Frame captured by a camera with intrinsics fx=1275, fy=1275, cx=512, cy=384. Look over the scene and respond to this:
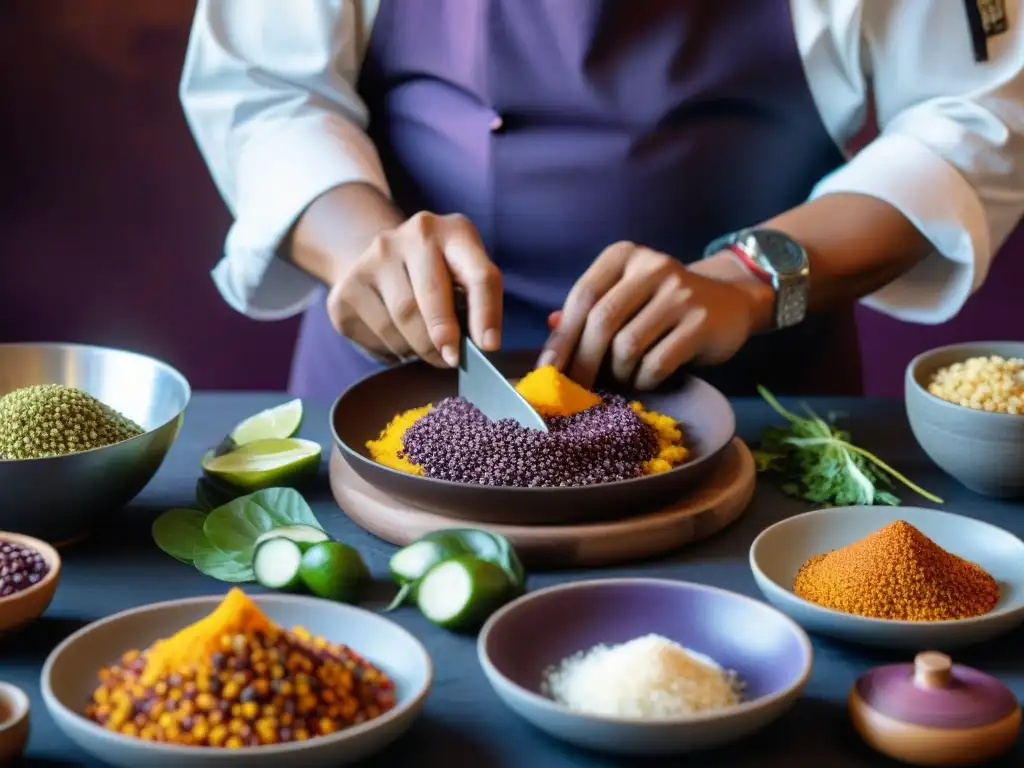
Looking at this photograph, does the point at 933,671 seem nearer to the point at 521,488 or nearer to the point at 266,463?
the point at 521,488

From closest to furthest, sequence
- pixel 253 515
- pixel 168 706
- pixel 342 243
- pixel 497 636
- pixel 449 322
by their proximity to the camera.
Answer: pixel 168 706 < pixel 497 636 < pixel 253 515 < pixel 449 322 < pixel 342 243

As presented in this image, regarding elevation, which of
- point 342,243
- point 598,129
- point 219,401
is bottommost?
point 219,401

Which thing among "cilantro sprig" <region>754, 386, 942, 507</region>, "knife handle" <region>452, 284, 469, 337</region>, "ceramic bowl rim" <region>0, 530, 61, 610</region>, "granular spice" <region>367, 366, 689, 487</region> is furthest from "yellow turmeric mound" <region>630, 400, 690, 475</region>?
"ceramic bowl rim" <region>0, 530, 61, 610</region>

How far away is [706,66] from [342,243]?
0.52 metres

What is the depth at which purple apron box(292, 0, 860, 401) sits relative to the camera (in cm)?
162

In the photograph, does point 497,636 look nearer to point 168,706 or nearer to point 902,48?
point 168,706

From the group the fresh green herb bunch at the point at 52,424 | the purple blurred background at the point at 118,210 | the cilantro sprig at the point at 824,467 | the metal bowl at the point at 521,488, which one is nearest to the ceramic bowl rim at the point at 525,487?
the metal bowl at the point at 521,488

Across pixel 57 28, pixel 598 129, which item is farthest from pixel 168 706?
pixel 57 28

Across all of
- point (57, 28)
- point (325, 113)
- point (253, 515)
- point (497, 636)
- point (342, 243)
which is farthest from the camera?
point (57, 28)

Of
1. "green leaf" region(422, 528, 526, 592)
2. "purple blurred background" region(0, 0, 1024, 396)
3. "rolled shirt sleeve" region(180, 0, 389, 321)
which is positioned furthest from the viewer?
"purple blurred background" region(0, 0, 1024, 396)

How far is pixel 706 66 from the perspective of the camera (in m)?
1.63

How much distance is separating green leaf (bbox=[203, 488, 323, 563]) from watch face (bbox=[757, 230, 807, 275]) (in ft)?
2.11

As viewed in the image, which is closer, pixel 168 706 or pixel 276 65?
pixel 168 706

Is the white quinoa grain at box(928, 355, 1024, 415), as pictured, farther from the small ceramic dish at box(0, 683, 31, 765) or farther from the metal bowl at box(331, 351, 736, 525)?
the small ceramic dish at box(0, 683, 31, 765)
